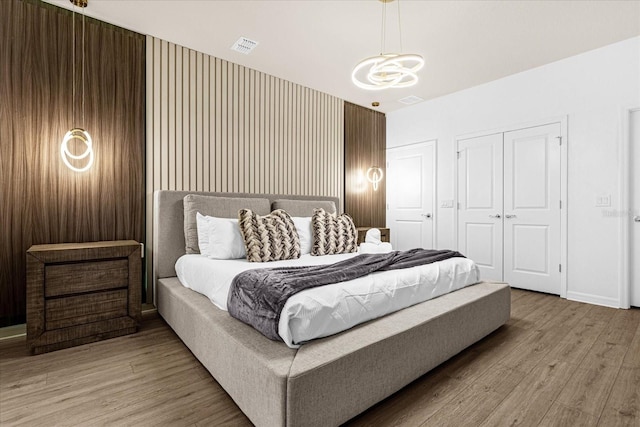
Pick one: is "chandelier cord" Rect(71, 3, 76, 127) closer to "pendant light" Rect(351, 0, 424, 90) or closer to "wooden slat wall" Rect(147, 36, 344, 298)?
"wooden slat wall" Rect(147, 36, 344, 298)

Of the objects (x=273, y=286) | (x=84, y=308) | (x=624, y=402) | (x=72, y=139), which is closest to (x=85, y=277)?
(x=84, y=308)

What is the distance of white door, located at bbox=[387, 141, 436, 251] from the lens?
197 inches

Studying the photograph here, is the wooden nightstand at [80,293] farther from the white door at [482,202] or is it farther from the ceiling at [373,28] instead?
the white door at [482,202]

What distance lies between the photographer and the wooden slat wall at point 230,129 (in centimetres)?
316

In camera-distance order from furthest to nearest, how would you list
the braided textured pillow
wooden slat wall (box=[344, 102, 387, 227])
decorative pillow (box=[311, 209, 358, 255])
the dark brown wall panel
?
wooden slat wall (box=[344, 102, 387, 227]) → decorative pillow (box=[311, 209, 358, 255]) → the braided textured pillow → the dark brown wall panel

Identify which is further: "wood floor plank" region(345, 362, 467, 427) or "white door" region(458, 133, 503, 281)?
"white door" region(458, 133, 503, 281)

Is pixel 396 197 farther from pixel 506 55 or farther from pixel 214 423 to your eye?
pixel 214 423

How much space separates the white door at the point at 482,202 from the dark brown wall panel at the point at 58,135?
13.4 feet

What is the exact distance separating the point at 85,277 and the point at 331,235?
6.67 feet

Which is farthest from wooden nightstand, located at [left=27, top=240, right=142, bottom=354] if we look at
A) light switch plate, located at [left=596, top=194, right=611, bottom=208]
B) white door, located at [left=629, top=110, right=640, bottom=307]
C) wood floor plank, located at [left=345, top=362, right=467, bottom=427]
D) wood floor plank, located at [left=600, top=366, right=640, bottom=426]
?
white door, located at [left=629, top=110, right=640, bottom=307]

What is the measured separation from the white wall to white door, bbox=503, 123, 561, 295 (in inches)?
5.8

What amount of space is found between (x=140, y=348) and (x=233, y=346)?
1210 millimetres

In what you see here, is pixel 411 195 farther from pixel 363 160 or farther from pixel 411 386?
pixel 411 386

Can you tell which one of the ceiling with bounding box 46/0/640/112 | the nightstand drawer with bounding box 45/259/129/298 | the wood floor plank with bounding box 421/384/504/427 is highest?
the ceiling with bounding box 46/0/640/112
